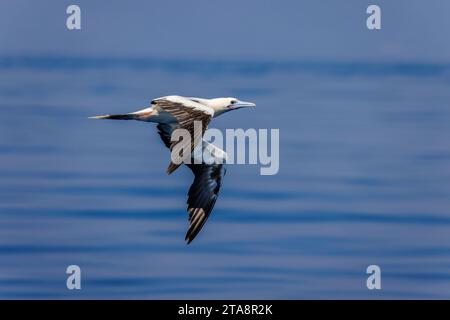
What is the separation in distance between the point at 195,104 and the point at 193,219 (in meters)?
2.21

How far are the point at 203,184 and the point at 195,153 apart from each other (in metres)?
0.51

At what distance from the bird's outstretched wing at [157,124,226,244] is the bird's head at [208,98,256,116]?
575mm

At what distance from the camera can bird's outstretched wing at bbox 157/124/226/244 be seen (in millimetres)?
14531

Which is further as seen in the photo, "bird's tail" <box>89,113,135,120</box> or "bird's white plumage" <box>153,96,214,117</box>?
"bird's tail" <box>89,113,135,120</box>

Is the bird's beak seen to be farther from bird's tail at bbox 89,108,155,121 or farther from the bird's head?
bird's tail at bbox 89,108,155,121

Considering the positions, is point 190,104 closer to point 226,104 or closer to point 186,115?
point 186,115

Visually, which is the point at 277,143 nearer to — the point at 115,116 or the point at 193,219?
the point at 193,219

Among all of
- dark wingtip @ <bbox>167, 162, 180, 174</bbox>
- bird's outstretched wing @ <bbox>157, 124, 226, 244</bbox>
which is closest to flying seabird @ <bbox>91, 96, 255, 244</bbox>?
bird's outstretched wing @ <bbox>157, 124, 226, 244</bbox>

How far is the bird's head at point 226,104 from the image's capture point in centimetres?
1464

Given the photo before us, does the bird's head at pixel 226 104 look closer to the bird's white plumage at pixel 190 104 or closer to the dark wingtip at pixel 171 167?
the bird's white plumage at pixel 190 104

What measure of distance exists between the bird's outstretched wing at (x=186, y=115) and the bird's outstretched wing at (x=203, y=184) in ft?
3.48

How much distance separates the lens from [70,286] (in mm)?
14422

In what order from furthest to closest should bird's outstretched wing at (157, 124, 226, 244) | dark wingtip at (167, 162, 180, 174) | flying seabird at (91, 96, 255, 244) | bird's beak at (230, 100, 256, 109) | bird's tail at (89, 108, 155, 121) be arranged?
1. bird's beak at (230, 100, 256, 109)
2. bird's outstretched wing at (157, 124, 226, 244)
3. bird's tail at (89, 108, 155, 121)
4. flying seabird at (91, 96, 255, 244)
5. dark wingtip at (167, 162, 180, 174)
